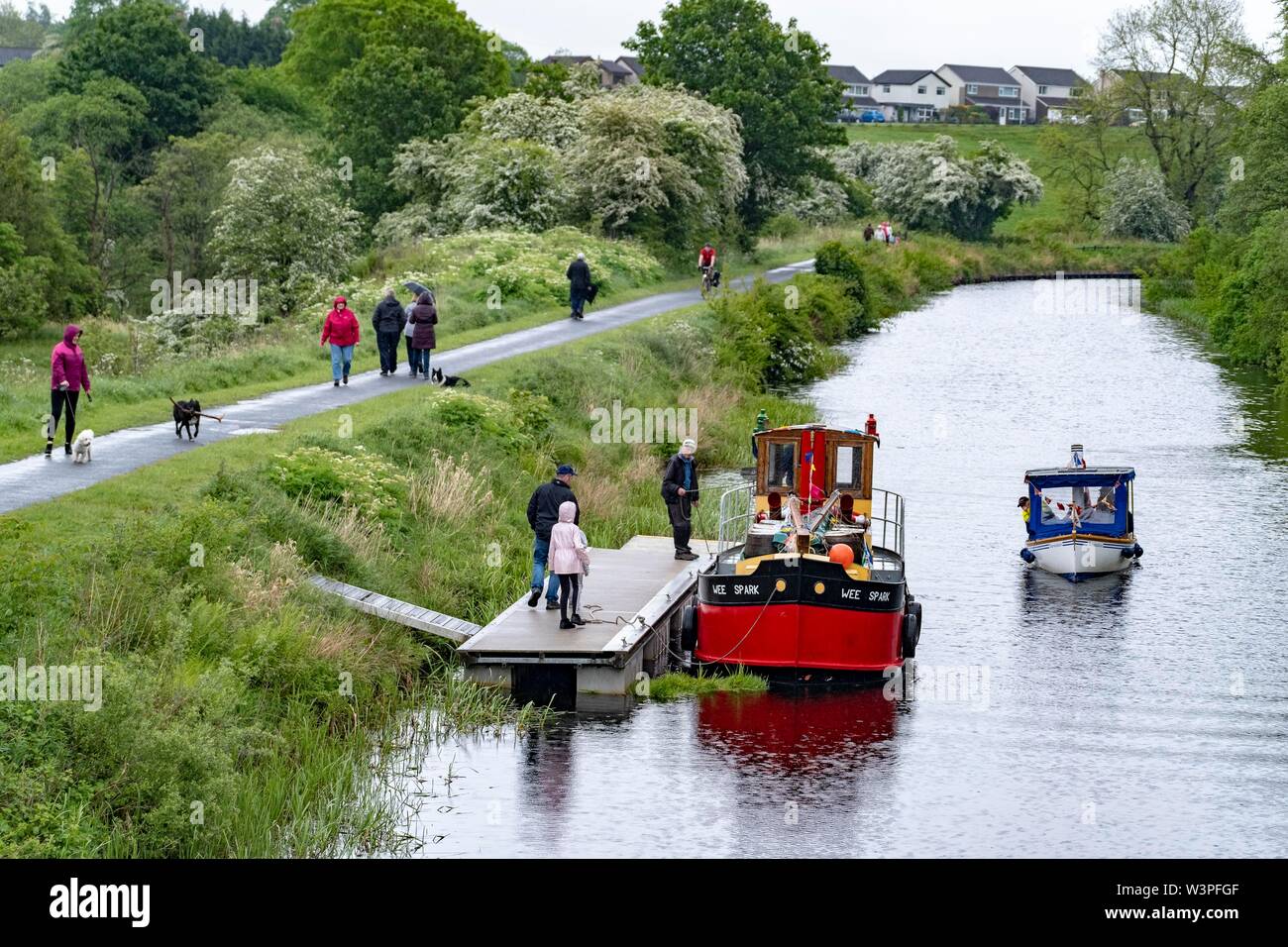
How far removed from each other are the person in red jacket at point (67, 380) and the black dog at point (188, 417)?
2065 mm

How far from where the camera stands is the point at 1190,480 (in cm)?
4144

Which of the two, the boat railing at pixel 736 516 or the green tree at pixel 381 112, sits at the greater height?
the green tree at pixel 381 112

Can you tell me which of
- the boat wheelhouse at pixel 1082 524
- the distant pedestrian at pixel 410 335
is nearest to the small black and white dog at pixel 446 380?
the distant pedestrian at pixel 410 335

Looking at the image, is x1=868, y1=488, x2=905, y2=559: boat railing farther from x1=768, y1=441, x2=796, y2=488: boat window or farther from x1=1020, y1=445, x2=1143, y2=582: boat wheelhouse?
x1=1020, y1=445, x2=1143, y2=582: boat wheelhouse

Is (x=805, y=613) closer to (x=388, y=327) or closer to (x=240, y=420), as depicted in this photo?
(x=240, y=420)

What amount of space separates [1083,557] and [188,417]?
16.7 metres

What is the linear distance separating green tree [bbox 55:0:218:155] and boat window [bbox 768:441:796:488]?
A: 6320cm

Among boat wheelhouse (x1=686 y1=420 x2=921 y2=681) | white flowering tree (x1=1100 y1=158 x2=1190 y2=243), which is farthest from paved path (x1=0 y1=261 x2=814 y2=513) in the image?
white flowering tree (x1=1100 y1=158 x2=1190 y2=243)

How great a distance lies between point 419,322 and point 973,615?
14.5m

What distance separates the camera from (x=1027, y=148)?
14300cm

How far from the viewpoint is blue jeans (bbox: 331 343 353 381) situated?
36219 millimetres

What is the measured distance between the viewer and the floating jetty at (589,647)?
23719mm

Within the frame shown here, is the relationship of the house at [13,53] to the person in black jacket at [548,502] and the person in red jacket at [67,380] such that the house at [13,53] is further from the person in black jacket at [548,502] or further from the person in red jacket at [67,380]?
the person in black jacket at [548,502]

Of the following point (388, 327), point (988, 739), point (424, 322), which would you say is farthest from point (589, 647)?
point (388, 327)
